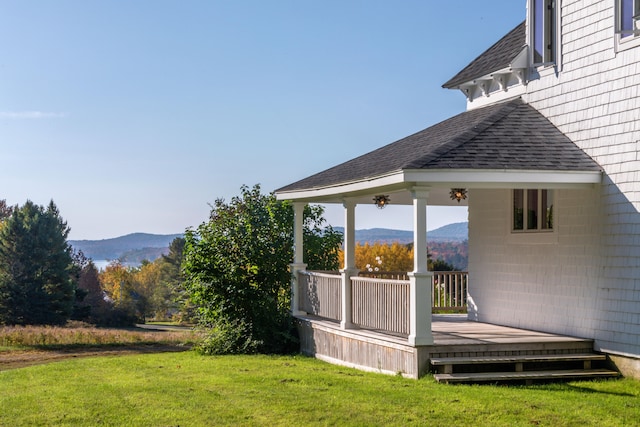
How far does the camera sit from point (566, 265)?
521 inches

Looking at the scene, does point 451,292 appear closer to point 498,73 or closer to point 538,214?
point 538,214

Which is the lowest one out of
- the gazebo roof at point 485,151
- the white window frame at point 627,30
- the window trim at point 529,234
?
the window trim at point 529,234

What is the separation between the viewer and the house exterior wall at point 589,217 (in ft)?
38.7

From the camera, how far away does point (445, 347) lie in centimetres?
1199

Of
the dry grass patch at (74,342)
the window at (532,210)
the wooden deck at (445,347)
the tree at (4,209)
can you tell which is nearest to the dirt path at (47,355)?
the dry grass patch at (74,342)

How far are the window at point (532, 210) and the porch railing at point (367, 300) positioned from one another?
2.35m

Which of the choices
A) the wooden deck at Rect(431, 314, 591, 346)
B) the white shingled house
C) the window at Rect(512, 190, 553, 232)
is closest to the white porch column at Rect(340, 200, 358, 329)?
the white shingled house

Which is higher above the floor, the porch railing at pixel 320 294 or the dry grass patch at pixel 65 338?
the porch railing at pixel 320 294

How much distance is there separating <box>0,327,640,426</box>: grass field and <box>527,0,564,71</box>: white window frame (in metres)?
5.31

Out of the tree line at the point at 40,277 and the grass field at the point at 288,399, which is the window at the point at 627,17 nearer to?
the grass field at the point at 288,399

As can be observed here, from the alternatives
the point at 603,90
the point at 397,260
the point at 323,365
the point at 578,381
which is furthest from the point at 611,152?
the point at 397,260

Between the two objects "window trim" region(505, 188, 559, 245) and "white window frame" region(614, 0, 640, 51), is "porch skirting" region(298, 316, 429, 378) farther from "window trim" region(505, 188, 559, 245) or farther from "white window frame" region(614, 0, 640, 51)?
"white window frame" region(614, 0, 640, 51)

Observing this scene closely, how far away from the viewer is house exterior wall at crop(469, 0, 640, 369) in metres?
11.8

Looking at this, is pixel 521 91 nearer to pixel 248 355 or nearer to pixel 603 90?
pixel 603 90
